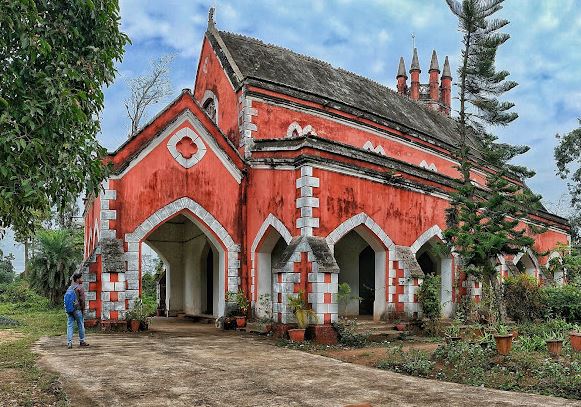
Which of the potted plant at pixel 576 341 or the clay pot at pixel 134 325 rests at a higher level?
the potted plant at pixel 576 341

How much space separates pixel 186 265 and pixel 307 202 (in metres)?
8.30

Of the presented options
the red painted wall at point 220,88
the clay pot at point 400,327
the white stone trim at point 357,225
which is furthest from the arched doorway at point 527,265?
the red painted wall at point 220,88

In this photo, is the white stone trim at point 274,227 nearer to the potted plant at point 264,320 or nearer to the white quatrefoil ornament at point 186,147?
the potted plant at point 264,320

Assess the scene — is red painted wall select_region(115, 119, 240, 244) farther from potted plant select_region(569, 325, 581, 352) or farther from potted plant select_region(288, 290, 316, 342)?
potted plant select_region(569, 325, 581, 352)

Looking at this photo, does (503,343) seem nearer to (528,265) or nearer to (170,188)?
(170,188)

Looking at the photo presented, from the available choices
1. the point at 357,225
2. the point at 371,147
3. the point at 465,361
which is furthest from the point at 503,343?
the point at 371,147

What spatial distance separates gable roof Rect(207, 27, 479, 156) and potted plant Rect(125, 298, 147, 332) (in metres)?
7.47

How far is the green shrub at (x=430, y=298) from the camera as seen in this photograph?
15.4m

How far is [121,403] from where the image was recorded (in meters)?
6.79

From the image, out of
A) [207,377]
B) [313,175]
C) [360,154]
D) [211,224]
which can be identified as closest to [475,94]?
[360,154]

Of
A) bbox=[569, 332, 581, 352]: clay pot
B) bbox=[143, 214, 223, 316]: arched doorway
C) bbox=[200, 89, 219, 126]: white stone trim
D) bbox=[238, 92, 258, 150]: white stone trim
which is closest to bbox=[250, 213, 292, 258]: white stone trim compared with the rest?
bbox=[238, 92, 258, 150]: white stone trim

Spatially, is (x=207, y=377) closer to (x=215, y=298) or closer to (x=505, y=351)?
(x=505, y=351)

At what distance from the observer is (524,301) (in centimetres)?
1755

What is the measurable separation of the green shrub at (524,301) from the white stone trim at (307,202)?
→ 763cm
